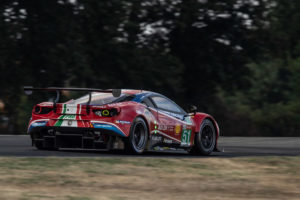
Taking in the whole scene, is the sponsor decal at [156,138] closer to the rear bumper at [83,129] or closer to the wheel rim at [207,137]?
the rear bumper at [83,129]

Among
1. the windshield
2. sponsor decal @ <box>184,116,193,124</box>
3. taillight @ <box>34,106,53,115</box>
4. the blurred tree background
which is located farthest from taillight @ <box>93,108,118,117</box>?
the blurred tree background

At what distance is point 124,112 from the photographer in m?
12.5

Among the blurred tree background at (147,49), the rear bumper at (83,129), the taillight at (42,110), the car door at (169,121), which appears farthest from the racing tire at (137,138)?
the blurred tree background at (147,49)

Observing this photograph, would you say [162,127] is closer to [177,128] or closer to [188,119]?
[177,128]

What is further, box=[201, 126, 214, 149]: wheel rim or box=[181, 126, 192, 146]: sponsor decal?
box=[201, 126, 214, 149]: wheel rim

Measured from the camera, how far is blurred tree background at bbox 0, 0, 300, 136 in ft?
102

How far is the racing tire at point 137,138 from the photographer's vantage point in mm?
12609

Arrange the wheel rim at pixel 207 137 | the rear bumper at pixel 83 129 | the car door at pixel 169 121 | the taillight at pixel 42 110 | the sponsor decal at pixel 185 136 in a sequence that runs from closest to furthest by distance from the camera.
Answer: the rear bumper at pixel 83 129 < the taillight at pixel 42 110 < the car door at pixel 169 121 < the sponsor decal at pixel 185 136 < the wheel rim at pixel 207 137

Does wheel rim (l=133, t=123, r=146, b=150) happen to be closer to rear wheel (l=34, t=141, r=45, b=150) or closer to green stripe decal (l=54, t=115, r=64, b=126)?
green stripe decal (l=54, t=115, r=64, b=126)

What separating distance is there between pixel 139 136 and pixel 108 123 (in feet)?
2.66

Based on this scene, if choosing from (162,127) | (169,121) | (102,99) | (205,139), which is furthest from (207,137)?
(102,99)

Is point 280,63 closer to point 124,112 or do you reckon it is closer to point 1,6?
point 1,6

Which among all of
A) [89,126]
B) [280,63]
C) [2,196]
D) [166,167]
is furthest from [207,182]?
[280,63]

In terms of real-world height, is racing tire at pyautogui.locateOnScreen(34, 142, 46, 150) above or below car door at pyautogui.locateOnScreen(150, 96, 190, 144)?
below
